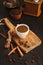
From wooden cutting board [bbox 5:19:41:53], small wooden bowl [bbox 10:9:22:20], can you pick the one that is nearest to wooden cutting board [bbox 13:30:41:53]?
wooden cutting board [bbox 5:19:41:53]

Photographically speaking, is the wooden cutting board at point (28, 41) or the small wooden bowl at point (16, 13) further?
the small wooden bowl at point (16, 13)

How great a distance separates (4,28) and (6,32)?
0.04 metres

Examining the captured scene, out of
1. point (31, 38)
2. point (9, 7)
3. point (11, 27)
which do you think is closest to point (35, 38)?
point (31, 38)

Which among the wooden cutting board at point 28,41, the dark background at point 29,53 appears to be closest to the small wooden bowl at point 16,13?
the dark background at point 29,53

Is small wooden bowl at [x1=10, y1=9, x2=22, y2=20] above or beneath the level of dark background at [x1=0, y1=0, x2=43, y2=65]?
above

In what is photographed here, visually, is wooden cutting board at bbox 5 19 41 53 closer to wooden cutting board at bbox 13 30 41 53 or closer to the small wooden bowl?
wooden cutting board at bbox 13 30 41 53

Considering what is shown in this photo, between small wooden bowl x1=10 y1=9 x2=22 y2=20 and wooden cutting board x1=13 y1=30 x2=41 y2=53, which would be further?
small wooden bowl x1=10 y1=9 x2=22 y2=20

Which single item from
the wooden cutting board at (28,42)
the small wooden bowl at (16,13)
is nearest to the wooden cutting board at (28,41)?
the wooden cutting board at (28,42)

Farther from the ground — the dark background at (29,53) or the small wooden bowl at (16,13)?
the small wooden bowl at (16,13)

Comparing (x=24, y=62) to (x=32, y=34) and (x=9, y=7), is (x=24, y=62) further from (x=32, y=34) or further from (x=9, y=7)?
(x=9, y=7)

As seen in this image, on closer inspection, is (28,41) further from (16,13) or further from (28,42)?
(16,13)

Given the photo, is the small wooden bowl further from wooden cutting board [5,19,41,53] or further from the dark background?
wooden cutting board [5,19,41,53]

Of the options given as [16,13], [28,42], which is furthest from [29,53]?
[16,13]

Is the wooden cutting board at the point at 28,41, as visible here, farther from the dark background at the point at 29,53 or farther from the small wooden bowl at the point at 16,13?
the small wooden bowl at the point at 16,13
